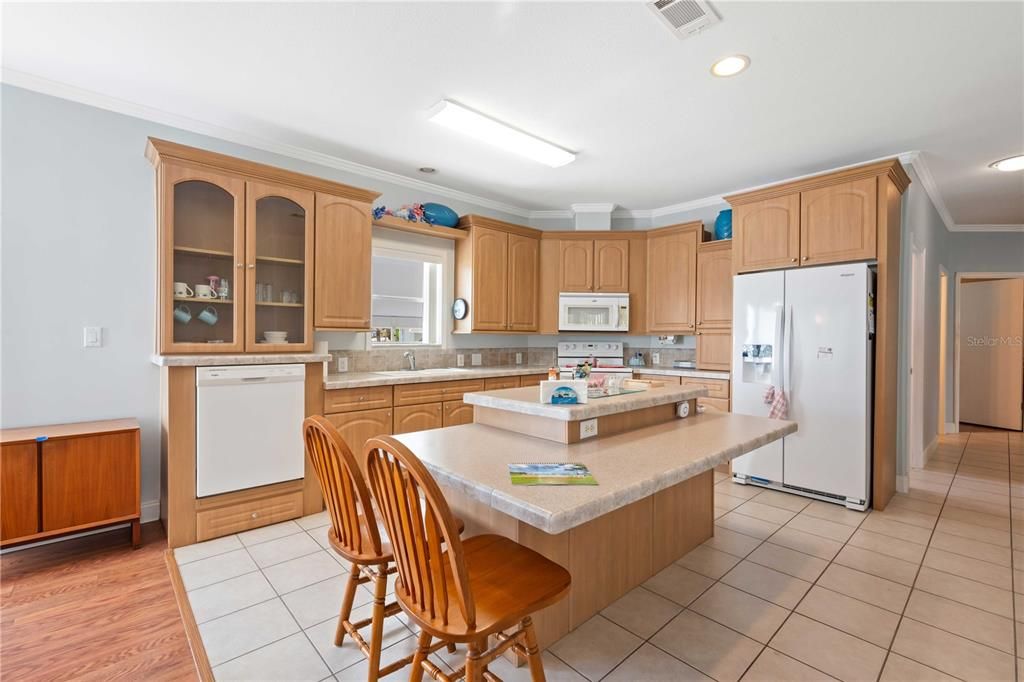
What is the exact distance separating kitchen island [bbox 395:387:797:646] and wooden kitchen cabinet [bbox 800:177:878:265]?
1.74 m

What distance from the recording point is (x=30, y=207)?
8.92ft

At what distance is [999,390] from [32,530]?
10013mm

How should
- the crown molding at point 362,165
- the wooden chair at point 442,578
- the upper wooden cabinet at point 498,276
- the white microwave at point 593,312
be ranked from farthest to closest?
1. the white microwave at point 593,312
2. the upper wooden cabinet at point 498,276
3. the crown molding at point 362,165
4. the wooden chair at point 442,578

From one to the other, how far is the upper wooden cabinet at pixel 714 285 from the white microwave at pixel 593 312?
768mm

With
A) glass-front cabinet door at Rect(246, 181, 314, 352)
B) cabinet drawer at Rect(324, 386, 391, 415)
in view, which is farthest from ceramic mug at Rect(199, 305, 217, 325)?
cabinet drawer at Rect(324, 386, 391, 415)

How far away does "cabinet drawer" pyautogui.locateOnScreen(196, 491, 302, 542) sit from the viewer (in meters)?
2.89

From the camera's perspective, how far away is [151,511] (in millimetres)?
3141

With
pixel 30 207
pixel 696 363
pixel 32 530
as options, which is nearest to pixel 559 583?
pixel 32 530

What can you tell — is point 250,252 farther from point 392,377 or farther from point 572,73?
point 572,73

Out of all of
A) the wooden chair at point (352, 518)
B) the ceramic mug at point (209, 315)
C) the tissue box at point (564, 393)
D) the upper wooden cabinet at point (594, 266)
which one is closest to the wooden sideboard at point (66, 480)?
the ceramic mug at point (209, 315)

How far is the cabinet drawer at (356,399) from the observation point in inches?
132

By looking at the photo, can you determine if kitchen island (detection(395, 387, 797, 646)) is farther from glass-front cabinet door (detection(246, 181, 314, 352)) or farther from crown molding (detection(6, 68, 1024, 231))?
crown molding (detection(6, 68, 1024, 231))

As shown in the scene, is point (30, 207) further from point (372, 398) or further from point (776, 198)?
point (776, 198)

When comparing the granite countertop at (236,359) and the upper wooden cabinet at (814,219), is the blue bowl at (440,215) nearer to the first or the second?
the granite countertop at (236,359)
